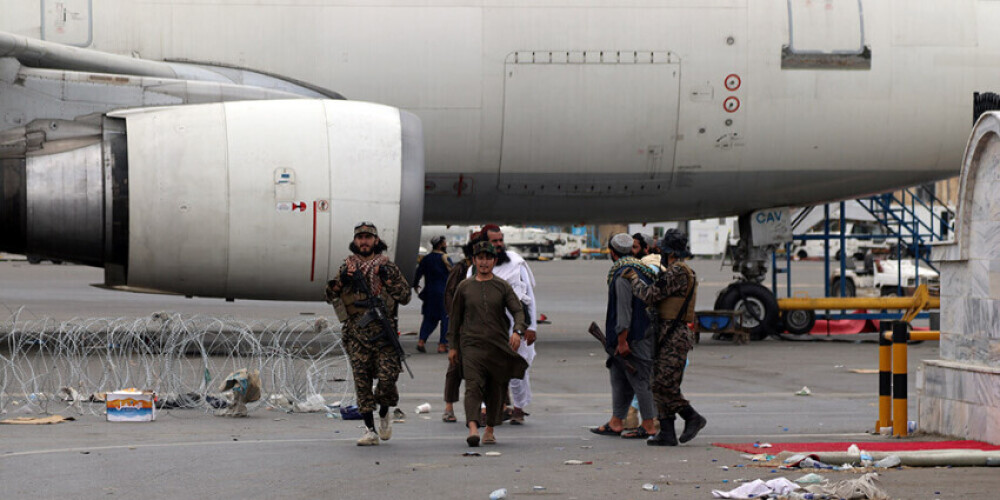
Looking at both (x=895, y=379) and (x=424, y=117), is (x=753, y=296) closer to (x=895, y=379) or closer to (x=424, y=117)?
(x=424, y=117)

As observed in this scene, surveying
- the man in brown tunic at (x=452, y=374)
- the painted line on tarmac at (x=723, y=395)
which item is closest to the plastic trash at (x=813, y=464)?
the man in brown tunic at (x=452, y=374)

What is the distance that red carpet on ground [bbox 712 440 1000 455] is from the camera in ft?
31.5

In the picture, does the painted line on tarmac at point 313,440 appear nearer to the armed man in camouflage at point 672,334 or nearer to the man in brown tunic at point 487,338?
the man in brown tunic at point 487,338

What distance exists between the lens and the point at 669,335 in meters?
10.5

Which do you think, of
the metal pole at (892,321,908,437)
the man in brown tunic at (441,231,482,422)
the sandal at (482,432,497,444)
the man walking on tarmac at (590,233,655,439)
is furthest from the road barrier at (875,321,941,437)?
the man in brown tunic at (441,231,482,422)

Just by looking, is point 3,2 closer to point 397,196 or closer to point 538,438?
point 397,196

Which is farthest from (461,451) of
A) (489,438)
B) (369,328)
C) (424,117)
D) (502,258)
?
(424,117)

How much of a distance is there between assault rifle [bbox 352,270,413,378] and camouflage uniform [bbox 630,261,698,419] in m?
1.99

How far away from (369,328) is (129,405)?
2650mm

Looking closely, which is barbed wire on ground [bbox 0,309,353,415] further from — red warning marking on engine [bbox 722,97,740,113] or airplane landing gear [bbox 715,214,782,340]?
airplane landing gear [bbox 715,214,782,340]

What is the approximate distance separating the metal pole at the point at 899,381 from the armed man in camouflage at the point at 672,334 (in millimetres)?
1599

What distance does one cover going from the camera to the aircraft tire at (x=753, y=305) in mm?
20609

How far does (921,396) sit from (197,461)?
587 centimetres

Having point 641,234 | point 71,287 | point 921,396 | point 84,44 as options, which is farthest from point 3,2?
point 71,287
